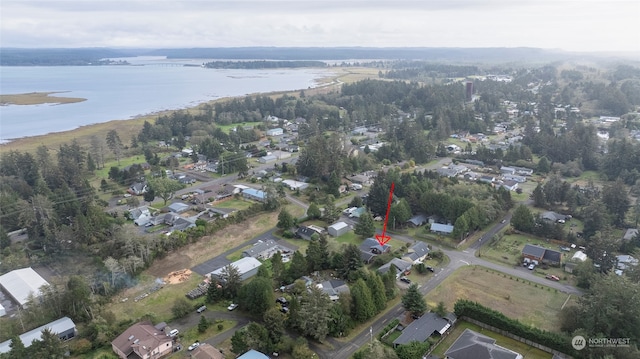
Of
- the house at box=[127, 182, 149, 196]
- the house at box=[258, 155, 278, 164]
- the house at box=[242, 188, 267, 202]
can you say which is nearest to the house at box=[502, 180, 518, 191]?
the house at box=[242, 188, 267, 202]

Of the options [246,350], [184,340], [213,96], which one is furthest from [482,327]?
[213,96]

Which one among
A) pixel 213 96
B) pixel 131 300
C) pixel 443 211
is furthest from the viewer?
pixel 213 96

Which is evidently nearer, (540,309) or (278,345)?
(278,345)

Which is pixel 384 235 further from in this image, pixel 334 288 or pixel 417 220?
pixel 334 288

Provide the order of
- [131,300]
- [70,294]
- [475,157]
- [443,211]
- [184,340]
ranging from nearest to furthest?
[184,340] → [70,294] → [131,300] → [443,211] → [475,157]

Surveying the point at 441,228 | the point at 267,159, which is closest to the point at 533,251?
the point at 441,228

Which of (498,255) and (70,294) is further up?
(70,294)

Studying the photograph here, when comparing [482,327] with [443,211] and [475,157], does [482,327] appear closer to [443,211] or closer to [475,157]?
[443,211]

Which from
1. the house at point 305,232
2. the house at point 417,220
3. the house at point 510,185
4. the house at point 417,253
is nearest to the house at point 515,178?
the house at point 510,185
